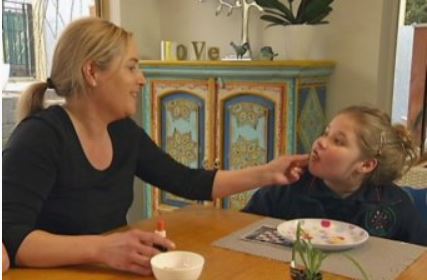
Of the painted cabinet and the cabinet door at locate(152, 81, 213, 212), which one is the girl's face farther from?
the cabinet door at locate(152, 81, 213, 212)

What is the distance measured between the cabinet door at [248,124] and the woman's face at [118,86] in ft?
4.06

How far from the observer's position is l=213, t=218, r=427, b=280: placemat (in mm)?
1098

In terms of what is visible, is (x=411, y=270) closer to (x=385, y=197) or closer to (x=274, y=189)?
(x=385, y=197)

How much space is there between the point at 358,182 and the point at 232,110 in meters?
1.30

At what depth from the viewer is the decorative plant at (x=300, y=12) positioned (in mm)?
2629

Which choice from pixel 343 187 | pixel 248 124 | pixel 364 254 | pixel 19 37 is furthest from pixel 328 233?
pixel 19 37

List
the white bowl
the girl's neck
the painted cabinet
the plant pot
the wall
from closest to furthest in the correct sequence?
the plant pot < the white bowl < the girl's neck < the painted cabinet < the wall

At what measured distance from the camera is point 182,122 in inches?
118

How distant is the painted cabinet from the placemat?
135cm

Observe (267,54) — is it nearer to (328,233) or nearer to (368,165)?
(368,165)

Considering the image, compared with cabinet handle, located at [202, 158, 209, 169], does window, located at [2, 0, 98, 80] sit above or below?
above

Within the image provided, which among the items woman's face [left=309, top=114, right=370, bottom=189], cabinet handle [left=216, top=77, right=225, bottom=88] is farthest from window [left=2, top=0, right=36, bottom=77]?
woman's face [left=309, top=114, right=370, bottom=189]

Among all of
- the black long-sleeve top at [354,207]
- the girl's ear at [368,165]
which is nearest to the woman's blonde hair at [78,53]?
the black long-sleeve top at [354,207]

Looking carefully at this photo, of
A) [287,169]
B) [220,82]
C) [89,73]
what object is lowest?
[287,169]
